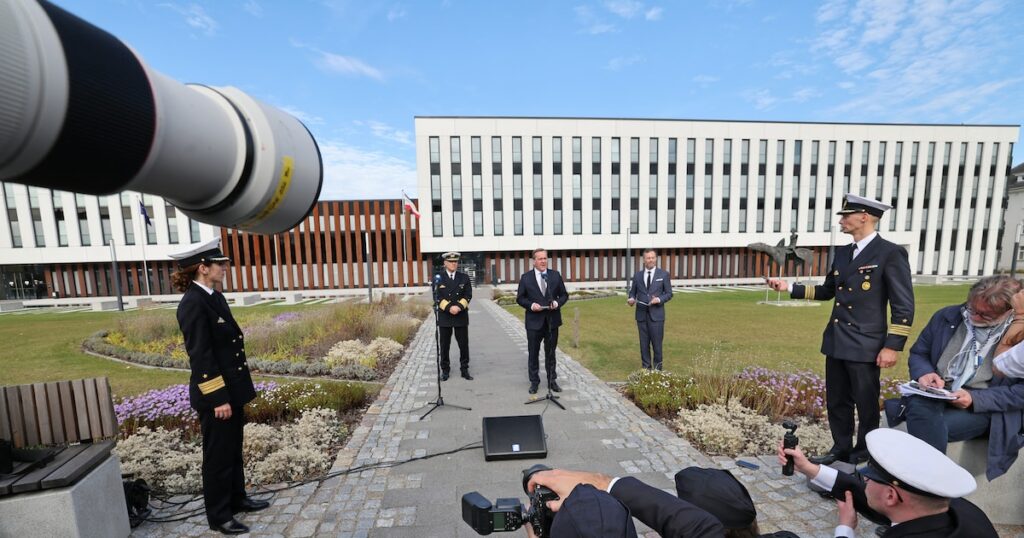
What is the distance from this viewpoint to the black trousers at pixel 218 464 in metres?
3.04

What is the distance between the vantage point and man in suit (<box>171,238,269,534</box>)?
2957 millimetres

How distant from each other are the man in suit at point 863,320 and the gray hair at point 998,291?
1.46 feet

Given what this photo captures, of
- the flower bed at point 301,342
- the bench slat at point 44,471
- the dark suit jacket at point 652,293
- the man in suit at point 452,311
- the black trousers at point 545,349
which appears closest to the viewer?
the bench slat at point 44,471

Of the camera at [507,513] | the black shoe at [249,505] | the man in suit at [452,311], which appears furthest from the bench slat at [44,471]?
the man in suit at [452,311]

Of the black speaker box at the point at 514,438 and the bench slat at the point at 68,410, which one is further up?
the bench slat at the point at 68,410

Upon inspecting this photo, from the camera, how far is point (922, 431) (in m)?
3.01

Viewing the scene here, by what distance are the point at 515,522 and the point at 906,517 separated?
1692 mm

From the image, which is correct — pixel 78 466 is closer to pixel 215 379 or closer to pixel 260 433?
pixel 215 379

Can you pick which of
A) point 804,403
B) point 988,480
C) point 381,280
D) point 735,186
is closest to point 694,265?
point 735,186

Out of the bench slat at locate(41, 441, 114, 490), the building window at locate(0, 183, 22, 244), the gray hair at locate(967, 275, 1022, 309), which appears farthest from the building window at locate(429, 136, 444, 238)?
the building window at locate(0, 183, 22, 244)

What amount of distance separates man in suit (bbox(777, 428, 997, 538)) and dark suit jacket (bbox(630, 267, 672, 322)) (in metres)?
4.99

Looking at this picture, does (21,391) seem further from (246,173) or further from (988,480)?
(988,480)

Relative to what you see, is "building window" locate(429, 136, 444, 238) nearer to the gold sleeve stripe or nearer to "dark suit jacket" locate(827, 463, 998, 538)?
the gold sleeve stripe

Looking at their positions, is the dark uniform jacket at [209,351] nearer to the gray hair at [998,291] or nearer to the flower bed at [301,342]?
the flower bed at [301,342]
